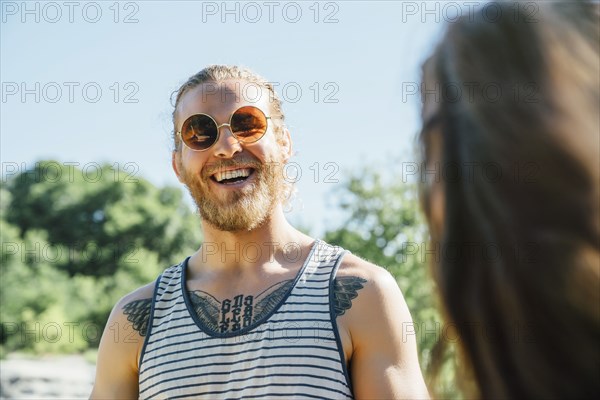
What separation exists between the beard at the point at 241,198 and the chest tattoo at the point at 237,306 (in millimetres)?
308

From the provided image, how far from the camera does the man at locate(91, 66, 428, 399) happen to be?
2.53 metres

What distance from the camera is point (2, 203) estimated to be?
38.2 m

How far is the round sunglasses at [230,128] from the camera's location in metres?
3.09

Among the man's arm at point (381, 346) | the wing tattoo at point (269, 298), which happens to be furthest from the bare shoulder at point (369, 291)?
the wing tattoo at point (269, 298)

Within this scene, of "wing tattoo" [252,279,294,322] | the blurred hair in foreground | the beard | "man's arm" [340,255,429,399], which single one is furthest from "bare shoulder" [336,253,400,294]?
the blurred hair in foreground

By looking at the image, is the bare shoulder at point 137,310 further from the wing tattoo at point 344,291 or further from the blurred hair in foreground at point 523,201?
the blurred hair in foreground at point 523,201

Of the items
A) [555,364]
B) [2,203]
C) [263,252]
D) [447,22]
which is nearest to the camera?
[555,364]

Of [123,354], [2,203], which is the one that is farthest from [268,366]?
[2,203]

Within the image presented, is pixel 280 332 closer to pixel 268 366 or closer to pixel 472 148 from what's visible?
pixel 268 366

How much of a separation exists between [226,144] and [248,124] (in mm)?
135

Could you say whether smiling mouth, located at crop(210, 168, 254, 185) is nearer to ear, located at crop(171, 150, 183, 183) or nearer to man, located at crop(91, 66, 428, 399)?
man, located at crop(91, 66, 428, 399)

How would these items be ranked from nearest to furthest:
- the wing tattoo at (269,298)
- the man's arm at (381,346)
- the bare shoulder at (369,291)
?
the man's arm at (381,346) → the bare shoulder at (369,291) → the wing tattoo at (269,298)

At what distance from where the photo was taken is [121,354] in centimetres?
285

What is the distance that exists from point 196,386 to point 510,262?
1933 mm
